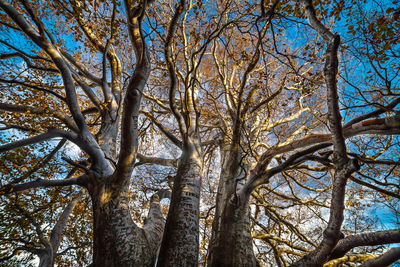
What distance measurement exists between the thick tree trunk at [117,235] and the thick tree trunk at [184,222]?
0.73 feet

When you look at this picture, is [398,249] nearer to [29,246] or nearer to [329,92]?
[329,92]

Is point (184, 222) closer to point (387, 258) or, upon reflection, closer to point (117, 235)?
point (117, 235)

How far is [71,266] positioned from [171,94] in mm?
10040

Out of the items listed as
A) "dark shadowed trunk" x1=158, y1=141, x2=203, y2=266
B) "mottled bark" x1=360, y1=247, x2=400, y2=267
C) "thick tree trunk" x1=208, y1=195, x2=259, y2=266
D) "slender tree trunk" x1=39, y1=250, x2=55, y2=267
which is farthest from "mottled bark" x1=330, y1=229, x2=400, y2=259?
"slender tree trunk" x1=39, y1=250, x2=55, y2=267

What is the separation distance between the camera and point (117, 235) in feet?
6.18

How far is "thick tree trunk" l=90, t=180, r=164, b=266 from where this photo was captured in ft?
5.85

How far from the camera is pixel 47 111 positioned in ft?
8.23

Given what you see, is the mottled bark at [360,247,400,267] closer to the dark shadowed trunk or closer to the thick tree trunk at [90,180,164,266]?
the dark shadowed trunk

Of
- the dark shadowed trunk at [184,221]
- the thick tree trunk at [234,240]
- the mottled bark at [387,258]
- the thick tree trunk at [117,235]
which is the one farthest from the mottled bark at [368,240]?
the thick tree trunk at [117,235]

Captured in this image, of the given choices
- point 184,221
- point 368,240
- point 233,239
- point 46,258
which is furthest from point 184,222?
point 46,258

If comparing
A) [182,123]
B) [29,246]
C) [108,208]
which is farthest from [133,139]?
[29,246]

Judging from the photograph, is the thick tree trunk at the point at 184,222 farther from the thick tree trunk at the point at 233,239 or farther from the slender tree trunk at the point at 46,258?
the slender tree trunk at the point at 46,258

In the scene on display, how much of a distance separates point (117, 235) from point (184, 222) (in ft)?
2.51

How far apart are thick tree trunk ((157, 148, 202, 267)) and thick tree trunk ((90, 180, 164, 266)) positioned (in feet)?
0.73
